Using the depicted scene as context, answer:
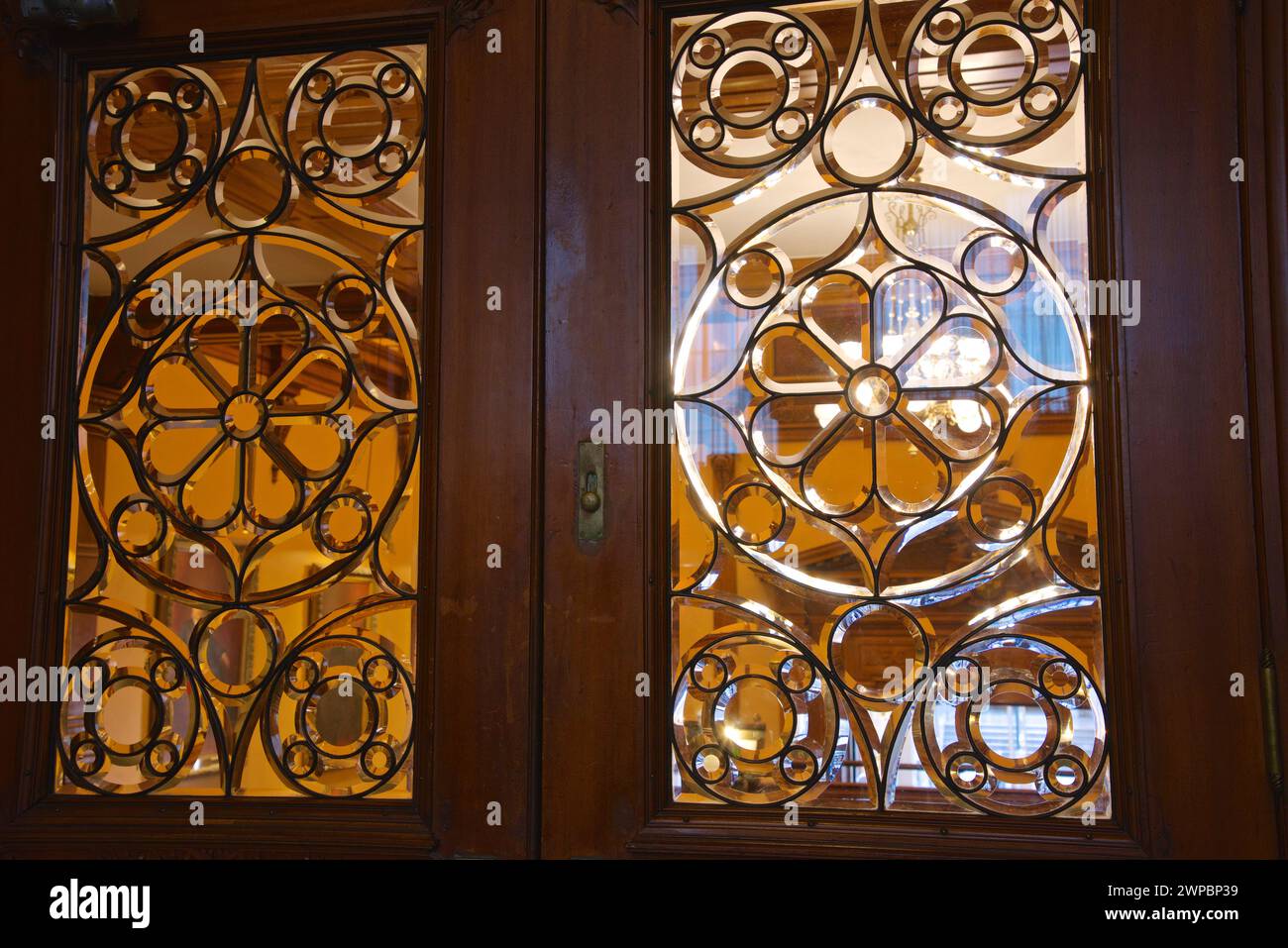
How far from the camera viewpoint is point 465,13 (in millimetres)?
1821

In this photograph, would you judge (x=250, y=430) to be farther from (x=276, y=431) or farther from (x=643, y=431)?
(x=643, y=431)

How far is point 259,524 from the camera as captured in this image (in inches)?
70.4

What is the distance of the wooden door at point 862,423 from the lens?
60.8 inches

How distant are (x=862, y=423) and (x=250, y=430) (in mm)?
930

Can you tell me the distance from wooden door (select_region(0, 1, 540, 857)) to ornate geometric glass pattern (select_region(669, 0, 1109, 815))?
281 mm

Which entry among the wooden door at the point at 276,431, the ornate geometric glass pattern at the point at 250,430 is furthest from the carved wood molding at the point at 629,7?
the ornate geometric glass pattern at the point at 250,430

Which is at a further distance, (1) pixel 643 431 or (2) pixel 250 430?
(2) pixel 250 430

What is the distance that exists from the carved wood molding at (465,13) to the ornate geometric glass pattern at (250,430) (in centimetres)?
8

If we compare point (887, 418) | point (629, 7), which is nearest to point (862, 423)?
point (887, 418)

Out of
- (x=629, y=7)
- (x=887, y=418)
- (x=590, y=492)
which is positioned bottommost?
(x=590, y=492)

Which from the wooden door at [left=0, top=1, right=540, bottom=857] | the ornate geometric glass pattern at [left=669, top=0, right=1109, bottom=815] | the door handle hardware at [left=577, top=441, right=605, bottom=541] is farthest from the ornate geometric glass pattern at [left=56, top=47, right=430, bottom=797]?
the ornate geometric glass pattern at [left=669, top=0, right=1109, bottom=815]

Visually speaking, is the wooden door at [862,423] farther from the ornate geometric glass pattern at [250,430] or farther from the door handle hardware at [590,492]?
the ornate geometric glass pattern at [250,430]

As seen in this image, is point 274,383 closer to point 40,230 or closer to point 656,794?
point 40,230

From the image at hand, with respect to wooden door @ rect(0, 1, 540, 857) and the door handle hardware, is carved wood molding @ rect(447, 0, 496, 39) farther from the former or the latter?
the door handle hardware
